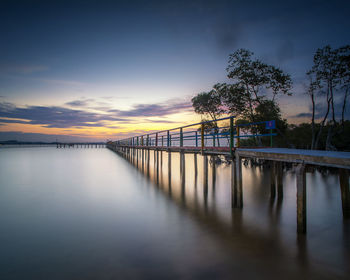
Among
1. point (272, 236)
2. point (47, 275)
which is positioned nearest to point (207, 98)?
point (272, 236)

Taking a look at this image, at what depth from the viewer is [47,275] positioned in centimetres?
345

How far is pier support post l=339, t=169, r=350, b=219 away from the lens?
550 cm

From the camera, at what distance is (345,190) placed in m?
5.71

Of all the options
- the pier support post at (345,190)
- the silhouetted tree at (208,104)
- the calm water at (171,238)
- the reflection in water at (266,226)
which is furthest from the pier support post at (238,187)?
the silhouetted tree at (208,104)

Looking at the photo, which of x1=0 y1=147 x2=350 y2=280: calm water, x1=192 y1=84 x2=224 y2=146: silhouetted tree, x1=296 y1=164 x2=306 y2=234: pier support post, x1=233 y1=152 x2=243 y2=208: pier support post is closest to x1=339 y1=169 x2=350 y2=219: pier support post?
x1=0 y1=147 x2=350 y2=280: calm water

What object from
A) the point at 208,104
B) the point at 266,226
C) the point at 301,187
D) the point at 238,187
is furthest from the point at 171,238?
the point at 208,104

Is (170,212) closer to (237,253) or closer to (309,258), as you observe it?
(237,253)

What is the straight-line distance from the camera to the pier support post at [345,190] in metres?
5.50

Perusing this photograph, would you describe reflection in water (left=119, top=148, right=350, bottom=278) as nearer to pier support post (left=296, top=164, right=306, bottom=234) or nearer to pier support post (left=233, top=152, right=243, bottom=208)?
pier support post (left=233, top=152, right=243, bottom=208)

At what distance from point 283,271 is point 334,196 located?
6805mm

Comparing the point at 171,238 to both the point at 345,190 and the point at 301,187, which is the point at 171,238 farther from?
the point at 345,190

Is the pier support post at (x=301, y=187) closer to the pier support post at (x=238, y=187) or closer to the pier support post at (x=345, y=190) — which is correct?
the pier support post at (x=238, y=187)

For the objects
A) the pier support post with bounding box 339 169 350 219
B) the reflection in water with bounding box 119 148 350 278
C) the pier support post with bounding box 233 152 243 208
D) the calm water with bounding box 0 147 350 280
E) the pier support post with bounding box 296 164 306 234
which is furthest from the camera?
the pier support post with bounding box 233 152 243 208

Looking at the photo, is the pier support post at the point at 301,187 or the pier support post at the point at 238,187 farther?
the pier support post at the point at 238,187
